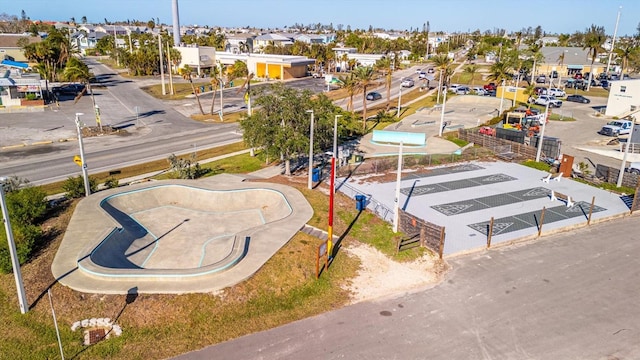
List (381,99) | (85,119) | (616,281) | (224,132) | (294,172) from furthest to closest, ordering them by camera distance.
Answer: (381,99) < (85,119) < (224,132) < (294,172) < (616,281)

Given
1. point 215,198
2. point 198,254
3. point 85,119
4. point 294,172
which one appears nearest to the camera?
point 198,254

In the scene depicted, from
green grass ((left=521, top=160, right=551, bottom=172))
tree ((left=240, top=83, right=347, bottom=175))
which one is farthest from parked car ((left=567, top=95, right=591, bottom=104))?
tree ((left=240, top=83, right=347, bottom=175))

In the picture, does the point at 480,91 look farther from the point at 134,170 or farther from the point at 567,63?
the point at 134,170

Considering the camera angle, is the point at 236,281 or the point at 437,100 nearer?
the point at 236,281

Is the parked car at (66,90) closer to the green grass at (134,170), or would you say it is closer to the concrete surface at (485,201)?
the green grass at (134,170)

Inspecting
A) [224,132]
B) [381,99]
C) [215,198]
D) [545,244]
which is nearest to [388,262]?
[545,244]

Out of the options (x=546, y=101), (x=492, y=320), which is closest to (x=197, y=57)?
(x=546, y=101)

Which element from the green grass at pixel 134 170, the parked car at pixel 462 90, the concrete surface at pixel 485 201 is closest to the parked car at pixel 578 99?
the parked car at pixel 462 90

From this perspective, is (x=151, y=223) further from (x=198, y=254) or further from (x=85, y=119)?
(x=85, y=119)
